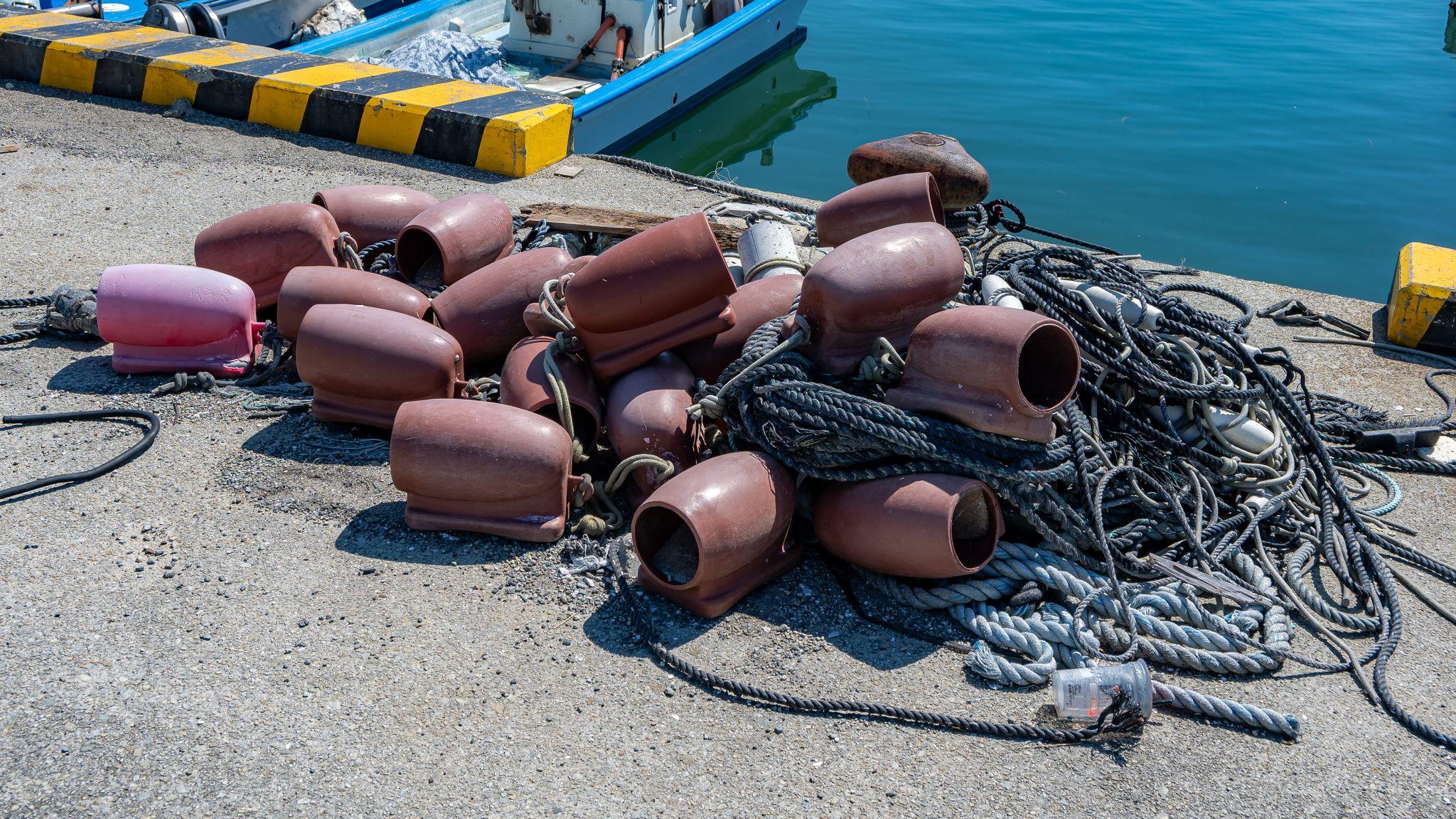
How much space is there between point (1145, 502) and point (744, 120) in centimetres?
994

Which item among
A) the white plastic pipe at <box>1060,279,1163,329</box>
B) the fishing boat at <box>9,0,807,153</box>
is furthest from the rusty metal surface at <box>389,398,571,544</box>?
the fishing boat at <box>9,0,807,153</box>

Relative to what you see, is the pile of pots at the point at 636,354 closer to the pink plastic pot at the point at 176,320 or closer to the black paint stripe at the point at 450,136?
the pink plastic pot at the point at 176,320

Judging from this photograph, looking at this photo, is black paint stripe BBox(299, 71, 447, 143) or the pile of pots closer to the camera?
the pile of pots

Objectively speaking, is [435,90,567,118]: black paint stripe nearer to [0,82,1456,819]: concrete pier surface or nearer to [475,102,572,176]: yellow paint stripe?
[475,102,572,176]: yellow paint stripe

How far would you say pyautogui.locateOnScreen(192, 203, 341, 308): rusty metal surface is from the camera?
4043mm

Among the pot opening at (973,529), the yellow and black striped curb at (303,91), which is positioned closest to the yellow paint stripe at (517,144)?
the yellow and black striped curb at (303,91)

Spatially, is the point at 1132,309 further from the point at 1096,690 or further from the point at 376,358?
the point at 376,358

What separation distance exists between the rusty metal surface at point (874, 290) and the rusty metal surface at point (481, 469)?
83 cm

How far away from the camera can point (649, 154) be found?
1067 cm

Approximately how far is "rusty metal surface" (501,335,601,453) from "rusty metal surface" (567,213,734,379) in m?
0.08

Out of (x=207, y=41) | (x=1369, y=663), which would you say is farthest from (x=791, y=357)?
(x=207, y=41)

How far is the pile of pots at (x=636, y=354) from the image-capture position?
2.88 meters

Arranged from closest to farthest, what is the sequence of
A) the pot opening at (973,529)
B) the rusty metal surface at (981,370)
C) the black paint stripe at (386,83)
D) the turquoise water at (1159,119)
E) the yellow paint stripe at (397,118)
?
the rusty metal surface at (981,370), the pot opening at (973,529), the yellow paint stripe at (397,118), the black paint stripe at (386,83), the turquoise water at (1159,119)

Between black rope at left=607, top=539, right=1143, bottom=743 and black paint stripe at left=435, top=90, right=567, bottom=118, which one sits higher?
black paint stripe at left=435, top=90, right=567, bottom=118
